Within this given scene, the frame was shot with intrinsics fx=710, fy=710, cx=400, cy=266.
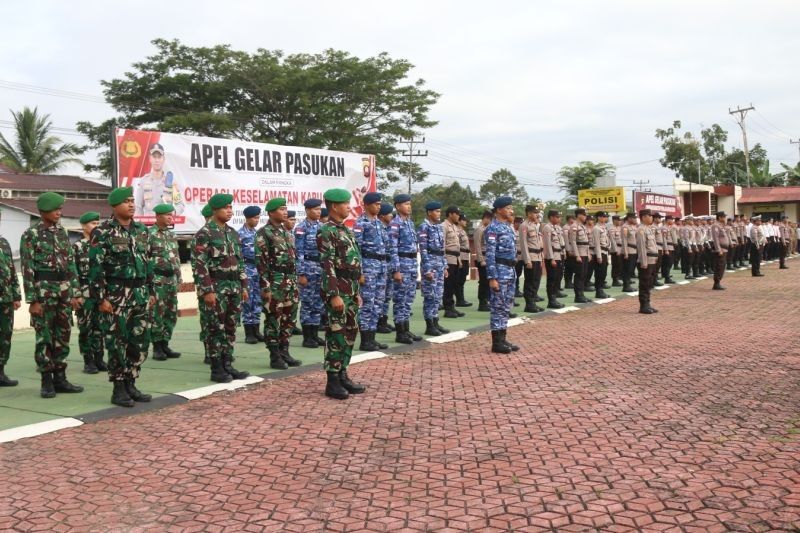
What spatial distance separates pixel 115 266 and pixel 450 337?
532cm

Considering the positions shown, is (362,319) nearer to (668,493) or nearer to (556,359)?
(556,359)

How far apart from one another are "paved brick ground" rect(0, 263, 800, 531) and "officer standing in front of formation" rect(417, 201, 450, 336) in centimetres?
254

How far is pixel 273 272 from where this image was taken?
25.4 feet

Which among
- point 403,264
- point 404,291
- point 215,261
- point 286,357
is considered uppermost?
point 215,261

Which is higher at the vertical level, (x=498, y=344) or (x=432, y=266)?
(x=432, y=266)

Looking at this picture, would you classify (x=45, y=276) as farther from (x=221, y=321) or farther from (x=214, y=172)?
(x=214, y=172)

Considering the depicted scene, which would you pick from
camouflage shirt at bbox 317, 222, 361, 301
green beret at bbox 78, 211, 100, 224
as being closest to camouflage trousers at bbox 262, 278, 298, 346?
camouflage shirt at bbox 317, 222, 361, 301

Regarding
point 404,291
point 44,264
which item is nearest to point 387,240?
point 404,291

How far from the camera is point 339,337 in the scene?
20.9 feet

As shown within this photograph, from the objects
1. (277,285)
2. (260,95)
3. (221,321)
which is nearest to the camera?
(221,321)

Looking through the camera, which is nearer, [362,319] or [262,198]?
[362,319]

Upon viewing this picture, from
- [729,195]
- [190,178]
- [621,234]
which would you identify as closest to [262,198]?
[190,178]

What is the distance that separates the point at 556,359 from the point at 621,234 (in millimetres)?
9484

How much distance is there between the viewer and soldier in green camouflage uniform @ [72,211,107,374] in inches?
304
